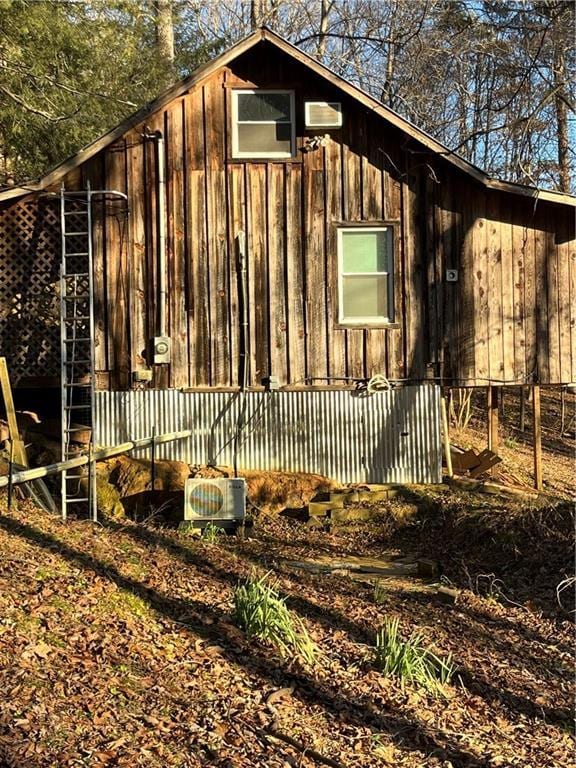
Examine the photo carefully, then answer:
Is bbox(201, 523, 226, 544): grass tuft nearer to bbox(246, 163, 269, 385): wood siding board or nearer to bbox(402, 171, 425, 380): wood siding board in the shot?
bbox(246, 163, 269, 385): wood siding board

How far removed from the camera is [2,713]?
4414 millimetres

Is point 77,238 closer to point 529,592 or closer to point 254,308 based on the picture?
point 254,308

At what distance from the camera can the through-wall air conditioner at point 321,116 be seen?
1274cm

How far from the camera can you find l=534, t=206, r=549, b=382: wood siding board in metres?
13.1

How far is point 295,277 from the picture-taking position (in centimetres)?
1301

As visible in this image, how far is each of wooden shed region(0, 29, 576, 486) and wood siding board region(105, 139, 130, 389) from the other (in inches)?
0.9

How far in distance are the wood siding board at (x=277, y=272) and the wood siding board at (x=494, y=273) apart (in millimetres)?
3485

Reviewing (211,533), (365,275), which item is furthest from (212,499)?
(365,275)

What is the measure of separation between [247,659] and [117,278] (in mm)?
8436

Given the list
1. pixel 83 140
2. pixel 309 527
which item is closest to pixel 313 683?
pixel 309 527

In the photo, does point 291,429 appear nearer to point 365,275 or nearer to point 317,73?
point 365,275

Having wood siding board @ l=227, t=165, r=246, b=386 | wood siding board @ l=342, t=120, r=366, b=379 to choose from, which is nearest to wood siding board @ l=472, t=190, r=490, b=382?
wood siding board @ l=342, t=120, r=366, b=379

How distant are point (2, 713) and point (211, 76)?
431 inches

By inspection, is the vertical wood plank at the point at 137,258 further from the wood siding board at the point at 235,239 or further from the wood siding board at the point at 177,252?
the wood siding board at the point at 235,239
